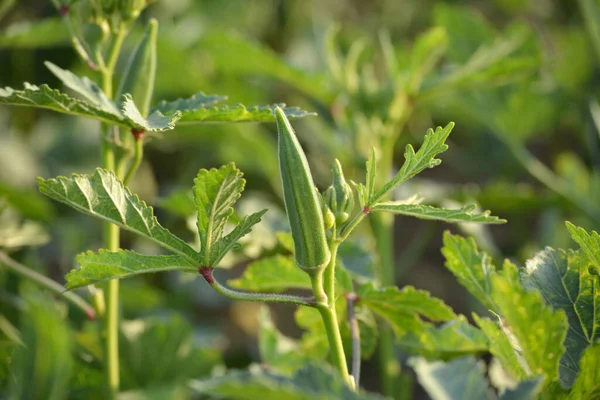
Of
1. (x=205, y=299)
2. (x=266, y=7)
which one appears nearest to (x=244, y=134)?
(x=205, y=299)

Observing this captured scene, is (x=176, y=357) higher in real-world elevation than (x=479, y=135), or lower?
lower

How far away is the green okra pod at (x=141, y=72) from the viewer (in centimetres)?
51

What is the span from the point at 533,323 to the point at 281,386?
160 mm

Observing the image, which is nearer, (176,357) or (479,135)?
(176,357)

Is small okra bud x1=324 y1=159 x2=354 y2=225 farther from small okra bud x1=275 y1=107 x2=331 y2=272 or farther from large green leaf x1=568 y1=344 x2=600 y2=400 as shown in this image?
large green leaf x1=568 y1=344 x2=600 y2=400

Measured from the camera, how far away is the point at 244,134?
1.04m

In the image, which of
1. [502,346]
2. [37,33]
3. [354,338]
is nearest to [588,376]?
[502,346]

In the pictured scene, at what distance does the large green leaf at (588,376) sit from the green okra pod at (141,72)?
1.15 ft

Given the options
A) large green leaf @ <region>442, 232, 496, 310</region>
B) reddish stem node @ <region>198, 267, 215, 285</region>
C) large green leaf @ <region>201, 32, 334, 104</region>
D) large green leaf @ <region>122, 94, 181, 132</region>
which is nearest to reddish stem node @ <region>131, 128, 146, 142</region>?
large green leaf @ <region>122, 94, 181, 132</region>

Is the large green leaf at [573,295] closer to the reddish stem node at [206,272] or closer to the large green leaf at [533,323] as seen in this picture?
the large green leaf at [533,323]

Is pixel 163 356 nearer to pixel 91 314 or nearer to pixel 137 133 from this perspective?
pixel 91 314

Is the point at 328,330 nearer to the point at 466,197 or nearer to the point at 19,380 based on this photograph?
the point at 19,380

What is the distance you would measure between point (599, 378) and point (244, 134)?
2.38ft

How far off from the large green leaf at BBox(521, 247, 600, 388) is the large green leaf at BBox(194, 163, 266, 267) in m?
0.20
